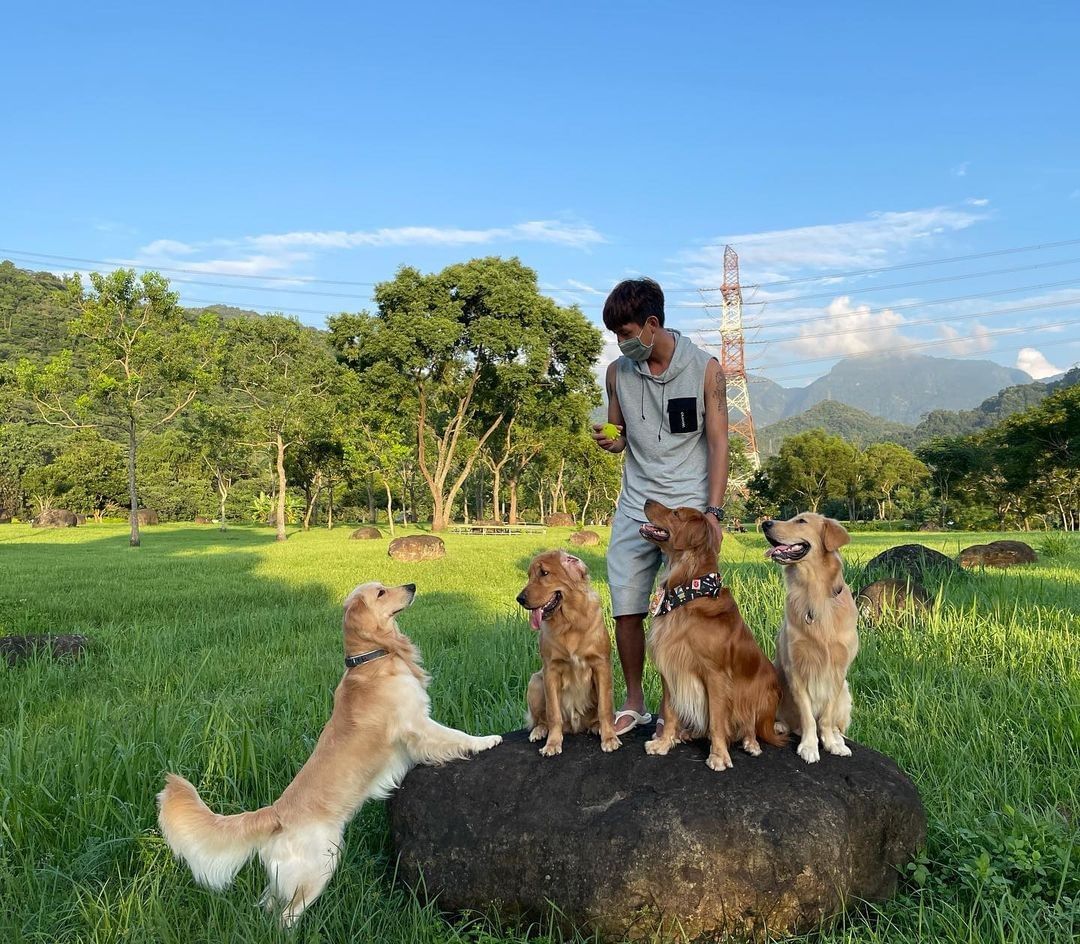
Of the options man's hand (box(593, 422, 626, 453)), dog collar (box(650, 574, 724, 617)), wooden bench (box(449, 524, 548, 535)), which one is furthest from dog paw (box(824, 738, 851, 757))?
wooden bench (box(449, 524, 548, 535))

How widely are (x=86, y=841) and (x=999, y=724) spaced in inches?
236

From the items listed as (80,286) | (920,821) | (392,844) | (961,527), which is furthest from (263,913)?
(961,527)

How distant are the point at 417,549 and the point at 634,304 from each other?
18.9 meters

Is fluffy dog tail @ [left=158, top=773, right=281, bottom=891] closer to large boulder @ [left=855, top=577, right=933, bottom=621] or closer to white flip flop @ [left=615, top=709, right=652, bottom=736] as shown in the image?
white flip flop @ [left=615, top=709, right=652, bottom=736]

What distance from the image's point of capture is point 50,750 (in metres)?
4.88

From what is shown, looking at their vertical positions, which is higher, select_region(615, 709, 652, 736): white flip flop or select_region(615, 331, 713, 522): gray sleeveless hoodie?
select_region(615, 331, 713, 522): gray sleeveless hoodie

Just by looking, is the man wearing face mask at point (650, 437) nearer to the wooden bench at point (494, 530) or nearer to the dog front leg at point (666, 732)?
the dog front leg at point (666, 732)

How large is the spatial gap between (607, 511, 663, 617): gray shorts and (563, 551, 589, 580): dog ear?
1.78 feet

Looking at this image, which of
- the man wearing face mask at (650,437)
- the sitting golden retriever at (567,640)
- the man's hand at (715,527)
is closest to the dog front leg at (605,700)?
the sitting golden retriever at (567,640)

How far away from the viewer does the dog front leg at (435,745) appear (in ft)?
12.8

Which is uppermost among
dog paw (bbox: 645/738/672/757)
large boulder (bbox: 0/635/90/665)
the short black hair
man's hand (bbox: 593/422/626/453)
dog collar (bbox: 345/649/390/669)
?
the short black hair

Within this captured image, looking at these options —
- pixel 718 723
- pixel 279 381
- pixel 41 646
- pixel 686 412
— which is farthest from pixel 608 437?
pixel 279 381

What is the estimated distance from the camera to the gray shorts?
173 inches

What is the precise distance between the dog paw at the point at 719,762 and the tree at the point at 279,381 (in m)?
34.2
